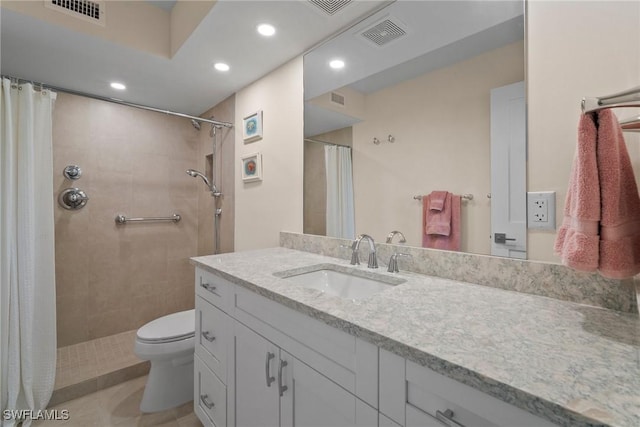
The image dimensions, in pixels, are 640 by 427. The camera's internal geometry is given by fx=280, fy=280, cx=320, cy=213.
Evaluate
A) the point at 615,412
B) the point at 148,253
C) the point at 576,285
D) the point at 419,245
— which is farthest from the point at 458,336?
the point at 148,253

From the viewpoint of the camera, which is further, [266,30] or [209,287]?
[266,30]

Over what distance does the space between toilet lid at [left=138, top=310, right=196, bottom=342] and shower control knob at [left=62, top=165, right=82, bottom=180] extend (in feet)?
4.59

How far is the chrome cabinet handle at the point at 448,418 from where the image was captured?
533 mm

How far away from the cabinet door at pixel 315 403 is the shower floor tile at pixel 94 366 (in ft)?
5.52

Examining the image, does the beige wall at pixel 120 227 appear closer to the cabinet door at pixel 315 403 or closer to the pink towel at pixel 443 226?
the cabinet door at pixel 315 403

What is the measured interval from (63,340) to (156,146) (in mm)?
1782

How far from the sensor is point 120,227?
2508mm

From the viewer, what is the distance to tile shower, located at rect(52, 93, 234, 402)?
87.3 inches

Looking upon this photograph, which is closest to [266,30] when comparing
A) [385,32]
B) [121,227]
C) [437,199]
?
[385,32]

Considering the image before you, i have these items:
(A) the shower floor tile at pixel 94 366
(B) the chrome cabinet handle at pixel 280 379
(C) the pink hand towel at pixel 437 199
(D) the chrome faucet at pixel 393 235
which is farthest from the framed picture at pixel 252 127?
(A) the shower floor tile at pixel 94 366

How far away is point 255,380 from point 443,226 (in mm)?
948

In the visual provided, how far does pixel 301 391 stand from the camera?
0.85 metres

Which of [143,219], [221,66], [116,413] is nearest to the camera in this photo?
[116,413]

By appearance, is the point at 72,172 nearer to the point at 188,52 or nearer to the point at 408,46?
the point at 188,52
